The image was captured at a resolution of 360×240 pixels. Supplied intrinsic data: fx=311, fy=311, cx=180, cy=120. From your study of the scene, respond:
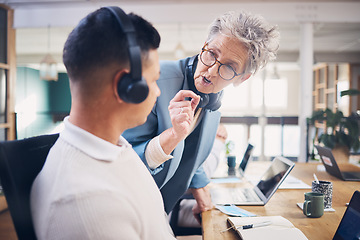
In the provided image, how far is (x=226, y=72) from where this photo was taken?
130 centimetres

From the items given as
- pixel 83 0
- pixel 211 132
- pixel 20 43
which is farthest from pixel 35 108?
pixel 211 132

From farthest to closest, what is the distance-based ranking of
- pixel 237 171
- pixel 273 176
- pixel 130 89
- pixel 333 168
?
pixel 237 171 < pixel 333 168 < pixel 273 176 < pixel 130 89

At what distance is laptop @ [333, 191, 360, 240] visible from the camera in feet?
2.92

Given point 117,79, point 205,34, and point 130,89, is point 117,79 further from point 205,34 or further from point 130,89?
point 205,34

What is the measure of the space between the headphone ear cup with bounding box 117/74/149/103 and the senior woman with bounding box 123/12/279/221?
0.49m

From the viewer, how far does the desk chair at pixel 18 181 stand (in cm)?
61

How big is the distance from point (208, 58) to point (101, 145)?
2.53 feet

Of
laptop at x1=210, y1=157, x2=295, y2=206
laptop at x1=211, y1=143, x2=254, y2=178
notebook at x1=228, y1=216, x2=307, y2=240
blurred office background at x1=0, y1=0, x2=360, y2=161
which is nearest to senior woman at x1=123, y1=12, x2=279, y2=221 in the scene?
laptop at x1=210, y1=157, x2=295, y2=206

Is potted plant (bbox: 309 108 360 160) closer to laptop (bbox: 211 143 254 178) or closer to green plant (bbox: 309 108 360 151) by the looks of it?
green plant (bbox: 309 108 360 151)

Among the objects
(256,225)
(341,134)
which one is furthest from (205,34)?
(256,225)

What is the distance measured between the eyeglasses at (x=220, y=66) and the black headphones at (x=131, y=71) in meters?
0.68

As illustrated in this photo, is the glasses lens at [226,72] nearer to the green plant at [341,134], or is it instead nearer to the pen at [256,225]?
the pen at [256,225]

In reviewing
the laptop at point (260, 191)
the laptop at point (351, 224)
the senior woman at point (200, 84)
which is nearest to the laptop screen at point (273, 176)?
the laptop at point (260, 191)

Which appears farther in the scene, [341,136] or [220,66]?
[341,136]
